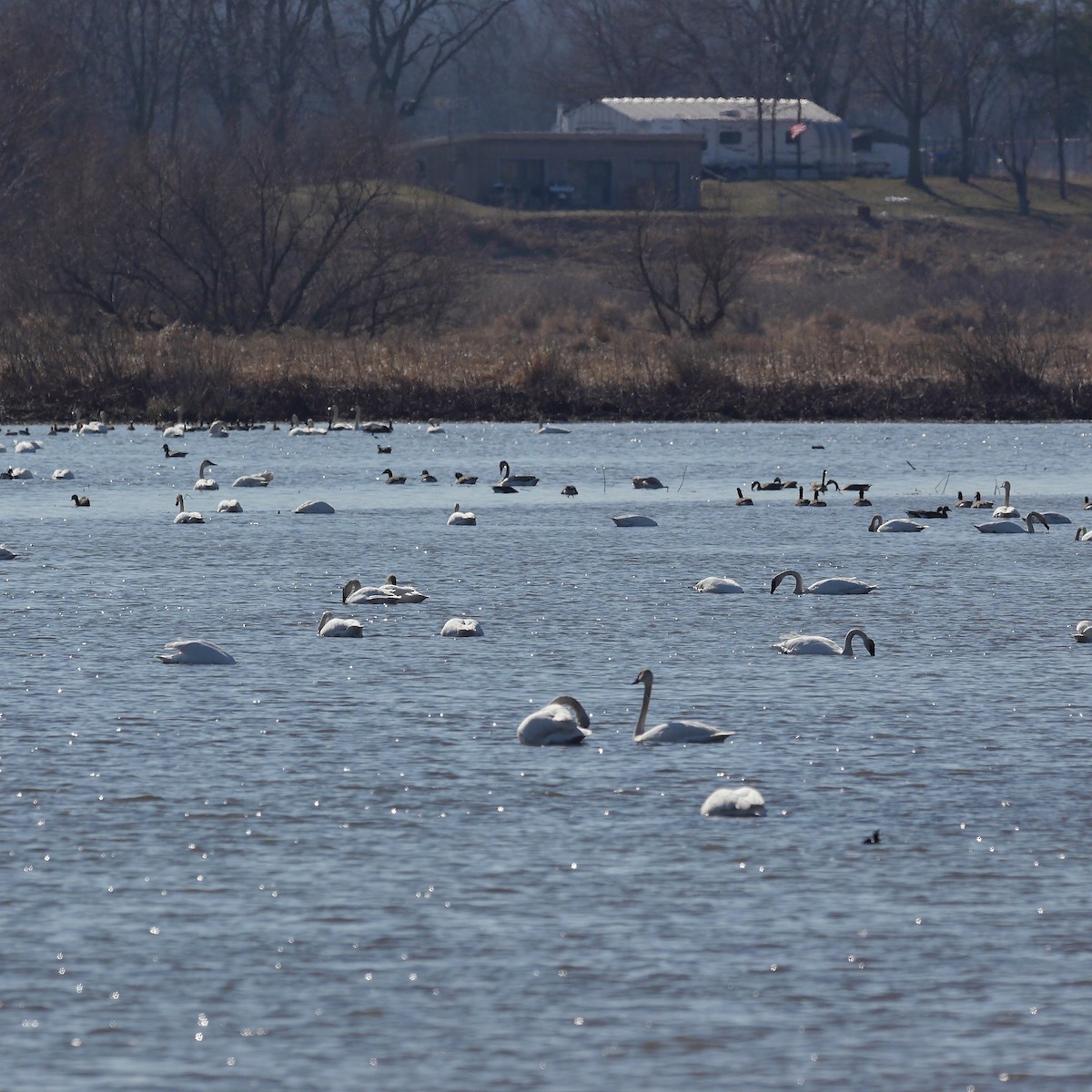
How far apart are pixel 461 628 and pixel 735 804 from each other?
5.68m

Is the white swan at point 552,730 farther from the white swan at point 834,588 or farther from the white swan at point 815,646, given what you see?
the white swan at point 834,588

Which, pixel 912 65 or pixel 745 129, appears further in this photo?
pixel 912 65

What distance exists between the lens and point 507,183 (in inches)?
3878

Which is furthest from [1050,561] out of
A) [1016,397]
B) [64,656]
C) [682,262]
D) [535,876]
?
[682,262]

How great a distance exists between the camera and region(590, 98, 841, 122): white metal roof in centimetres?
10462

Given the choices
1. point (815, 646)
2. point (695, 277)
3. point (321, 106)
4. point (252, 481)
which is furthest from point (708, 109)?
point (815, 646)

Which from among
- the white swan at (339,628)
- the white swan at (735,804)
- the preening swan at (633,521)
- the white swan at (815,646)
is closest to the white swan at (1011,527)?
the preening swan at (633,521)

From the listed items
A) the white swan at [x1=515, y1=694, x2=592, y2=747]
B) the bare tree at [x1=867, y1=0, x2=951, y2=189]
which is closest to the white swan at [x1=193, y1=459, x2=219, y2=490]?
the white swan at [x1=515, y1=694, x2=592, y2=747]

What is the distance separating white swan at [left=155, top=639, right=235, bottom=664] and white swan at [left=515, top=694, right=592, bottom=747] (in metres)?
3.15

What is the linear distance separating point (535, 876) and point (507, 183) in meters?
91.8

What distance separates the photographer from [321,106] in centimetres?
12862

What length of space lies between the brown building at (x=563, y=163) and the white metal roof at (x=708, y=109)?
4.81 meters

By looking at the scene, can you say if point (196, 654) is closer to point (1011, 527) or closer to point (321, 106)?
point (1011, 527)

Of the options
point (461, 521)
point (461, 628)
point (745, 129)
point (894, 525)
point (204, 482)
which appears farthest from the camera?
point (745, 129)
